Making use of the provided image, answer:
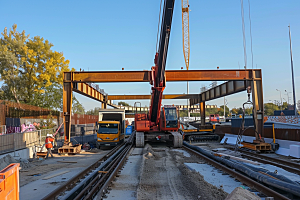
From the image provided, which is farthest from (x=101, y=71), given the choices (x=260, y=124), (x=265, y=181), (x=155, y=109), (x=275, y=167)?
(x=265, y=181)

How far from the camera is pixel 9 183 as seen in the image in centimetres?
389

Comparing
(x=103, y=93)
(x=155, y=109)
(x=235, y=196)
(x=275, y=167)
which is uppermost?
(x=103, y=93)

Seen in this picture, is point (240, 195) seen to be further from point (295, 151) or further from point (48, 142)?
point (48, 142)

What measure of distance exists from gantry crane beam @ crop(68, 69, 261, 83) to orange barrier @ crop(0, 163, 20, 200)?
57.3ft

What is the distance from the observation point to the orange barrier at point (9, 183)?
3615 mm

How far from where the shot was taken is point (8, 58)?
33.6 meters

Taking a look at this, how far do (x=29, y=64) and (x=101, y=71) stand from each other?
19.2m

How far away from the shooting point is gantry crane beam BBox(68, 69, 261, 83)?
21.3 metres

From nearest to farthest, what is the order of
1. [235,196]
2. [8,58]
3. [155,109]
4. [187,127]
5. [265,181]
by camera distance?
[235,196]
[265,181]
[155,109]
[187,127]
[8,58]

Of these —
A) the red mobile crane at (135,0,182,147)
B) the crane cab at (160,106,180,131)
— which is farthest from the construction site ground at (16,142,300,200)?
the crane cab at (160,106,180,131)

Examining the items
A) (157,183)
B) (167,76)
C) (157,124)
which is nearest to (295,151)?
(157,183)

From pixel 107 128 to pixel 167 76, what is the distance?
7.04 metres

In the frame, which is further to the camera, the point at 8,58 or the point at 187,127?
the point at 8,58

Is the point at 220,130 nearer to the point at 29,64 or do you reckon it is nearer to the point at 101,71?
the point at 101,71
